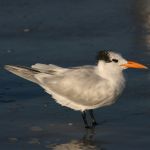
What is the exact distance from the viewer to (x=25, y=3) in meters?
12.7

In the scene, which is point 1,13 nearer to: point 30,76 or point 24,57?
point 24,57

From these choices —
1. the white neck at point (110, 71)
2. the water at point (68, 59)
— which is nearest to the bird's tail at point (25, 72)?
the water at point (68, 59)

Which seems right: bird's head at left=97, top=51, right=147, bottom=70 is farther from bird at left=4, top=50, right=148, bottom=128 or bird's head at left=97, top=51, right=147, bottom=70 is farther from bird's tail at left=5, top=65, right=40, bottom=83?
bird's tail at left=5, top=65, right=40, bottom=83

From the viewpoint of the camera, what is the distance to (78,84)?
8.09 m

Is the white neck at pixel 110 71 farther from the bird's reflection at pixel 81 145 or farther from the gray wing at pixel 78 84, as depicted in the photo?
the bird's reflection at pixel 81 145

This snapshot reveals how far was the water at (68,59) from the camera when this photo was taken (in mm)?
7562

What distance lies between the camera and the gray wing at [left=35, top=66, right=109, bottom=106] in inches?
317

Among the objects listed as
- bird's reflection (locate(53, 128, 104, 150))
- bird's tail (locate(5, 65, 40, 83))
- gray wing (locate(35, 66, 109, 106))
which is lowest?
bird's reflection (locate(53, 128, 104, 150))

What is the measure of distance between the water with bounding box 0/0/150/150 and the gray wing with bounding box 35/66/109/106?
0.23m

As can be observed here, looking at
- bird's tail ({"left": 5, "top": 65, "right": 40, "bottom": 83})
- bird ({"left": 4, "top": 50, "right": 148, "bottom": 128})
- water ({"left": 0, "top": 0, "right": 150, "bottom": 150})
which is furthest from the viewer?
bird's tail ({"left": 5, "top": 65, "right": 40, "bottom": 83})

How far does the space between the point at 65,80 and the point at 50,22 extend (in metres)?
3.68

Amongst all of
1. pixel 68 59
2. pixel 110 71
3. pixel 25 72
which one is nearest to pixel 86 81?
pixel 110 71

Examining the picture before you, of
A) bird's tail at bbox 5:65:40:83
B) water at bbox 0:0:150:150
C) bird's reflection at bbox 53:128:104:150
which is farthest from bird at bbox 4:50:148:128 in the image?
bird's reflection at bbox 53:128:104:150

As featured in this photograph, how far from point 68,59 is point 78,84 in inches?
75.4
